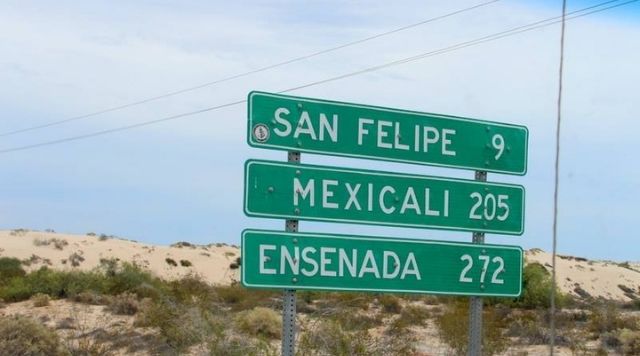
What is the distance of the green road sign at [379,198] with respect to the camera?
9.24 meters

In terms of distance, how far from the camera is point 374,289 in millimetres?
9930

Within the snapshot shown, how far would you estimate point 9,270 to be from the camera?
1880 inches

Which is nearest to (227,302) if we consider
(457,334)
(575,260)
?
(457,334)

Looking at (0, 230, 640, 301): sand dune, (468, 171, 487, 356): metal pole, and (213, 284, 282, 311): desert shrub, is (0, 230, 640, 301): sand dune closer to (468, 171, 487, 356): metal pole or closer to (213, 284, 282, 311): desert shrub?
(213, 284, 282, 311): desert shrub

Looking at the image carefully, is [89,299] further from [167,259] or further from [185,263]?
[167,259]

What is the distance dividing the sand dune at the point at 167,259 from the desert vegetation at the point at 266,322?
698 inches

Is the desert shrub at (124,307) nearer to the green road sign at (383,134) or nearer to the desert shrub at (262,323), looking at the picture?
the desert shrub at (262,323)

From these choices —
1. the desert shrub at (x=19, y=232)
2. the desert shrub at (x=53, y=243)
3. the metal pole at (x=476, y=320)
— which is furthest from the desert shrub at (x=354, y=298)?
the desert shrub at (x=19, y=232)

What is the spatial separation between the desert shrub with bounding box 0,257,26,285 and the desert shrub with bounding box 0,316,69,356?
2292 centimetres

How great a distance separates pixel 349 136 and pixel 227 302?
1098 inches

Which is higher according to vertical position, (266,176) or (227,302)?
(266,176)

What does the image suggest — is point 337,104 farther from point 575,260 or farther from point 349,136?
point 575,260

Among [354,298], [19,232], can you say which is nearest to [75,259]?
[19,232]

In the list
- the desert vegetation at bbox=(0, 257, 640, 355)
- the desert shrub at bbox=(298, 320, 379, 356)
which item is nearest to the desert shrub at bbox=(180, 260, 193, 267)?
the desert vegetation at bbox=(0, 257, 640, 355)
